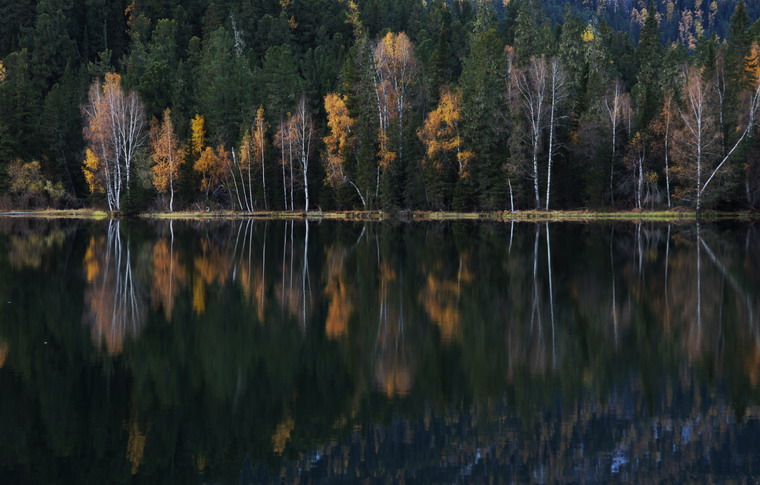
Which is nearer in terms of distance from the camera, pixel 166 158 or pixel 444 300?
pixel 444 300

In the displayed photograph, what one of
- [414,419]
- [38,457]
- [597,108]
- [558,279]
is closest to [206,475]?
[38,457]

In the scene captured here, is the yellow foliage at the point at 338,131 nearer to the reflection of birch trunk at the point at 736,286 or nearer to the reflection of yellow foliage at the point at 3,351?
the reflection of birch trunk at the point at 736,286

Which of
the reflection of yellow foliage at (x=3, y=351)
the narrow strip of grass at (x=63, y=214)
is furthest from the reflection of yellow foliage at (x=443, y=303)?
the narrow strip of grass at (x=63, y=214)

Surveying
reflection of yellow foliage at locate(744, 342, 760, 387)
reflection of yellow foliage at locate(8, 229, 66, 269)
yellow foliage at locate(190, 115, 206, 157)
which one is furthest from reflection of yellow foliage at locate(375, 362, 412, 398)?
yellow foliage at locate(190, 115, 206, 157)

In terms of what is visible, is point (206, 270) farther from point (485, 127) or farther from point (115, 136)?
point (115, 136)

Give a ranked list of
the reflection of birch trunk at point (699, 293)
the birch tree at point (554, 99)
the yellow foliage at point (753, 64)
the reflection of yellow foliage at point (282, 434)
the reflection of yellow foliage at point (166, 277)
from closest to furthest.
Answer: the reflection of yellow foliage at point (282, 434) → the reflection of birch trunk at point (699, 293) → the reflection of yellow foliage at point (166, 277) → the birch tree at point (554, 99) → the yellow foliage at point (753, 64)

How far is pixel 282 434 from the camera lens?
1301cm

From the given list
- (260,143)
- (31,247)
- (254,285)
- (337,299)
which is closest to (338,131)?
(260,143)

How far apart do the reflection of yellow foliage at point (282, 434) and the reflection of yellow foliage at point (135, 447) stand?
184 cm

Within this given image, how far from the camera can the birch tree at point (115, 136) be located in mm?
81062

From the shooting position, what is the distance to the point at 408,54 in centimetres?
7531

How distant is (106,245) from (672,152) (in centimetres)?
4206

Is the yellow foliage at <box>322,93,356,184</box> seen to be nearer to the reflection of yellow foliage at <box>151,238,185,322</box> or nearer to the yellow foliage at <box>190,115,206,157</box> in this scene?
the yellow foliage at <box>190,115,206,157</box>

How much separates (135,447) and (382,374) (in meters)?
5.24
